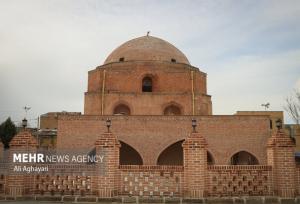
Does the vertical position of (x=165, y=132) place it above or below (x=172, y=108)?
below

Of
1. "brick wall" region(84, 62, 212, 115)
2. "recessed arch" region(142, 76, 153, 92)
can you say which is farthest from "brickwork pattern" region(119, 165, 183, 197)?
"recessed arch" region(142, 76, 153, 92)

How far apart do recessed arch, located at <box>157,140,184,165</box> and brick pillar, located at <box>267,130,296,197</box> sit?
39.9 ft

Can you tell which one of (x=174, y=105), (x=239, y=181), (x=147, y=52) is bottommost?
(x=239, y=181)

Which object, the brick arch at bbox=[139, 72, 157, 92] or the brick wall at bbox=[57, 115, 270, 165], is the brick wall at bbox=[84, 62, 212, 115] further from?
the brick wall at bbox=[57, 115, 270, 165]

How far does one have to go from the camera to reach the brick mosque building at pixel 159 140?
9.84 meters

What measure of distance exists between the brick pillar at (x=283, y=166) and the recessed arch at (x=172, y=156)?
1218cm

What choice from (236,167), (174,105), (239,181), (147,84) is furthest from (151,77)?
(239,181)

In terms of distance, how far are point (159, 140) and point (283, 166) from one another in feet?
38.2

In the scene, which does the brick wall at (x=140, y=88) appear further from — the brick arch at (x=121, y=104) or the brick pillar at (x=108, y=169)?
the brick pillar at (x=108, y=169)

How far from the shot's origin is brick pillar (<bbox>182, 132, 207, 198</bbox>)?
9625 millimetres

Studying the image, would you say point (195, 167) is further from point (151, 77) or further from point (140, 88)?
point (151, 77)

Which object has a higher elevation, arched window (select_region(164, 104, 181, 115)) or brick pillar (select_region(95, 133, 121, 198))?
arched window (select_region(164, 104, 181, 115))

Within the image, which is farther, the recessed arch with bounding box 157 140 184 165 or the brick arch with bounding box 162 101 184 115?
the brick arch with bounding box 162 101 184 115

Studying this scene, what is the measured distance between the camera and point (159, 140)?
2117cm
